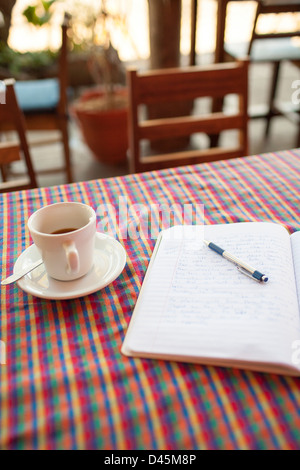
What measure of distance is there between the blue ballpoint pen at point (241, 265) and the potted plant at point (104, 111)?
6.01 feet

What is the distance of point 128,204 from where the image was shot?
2.73 feet

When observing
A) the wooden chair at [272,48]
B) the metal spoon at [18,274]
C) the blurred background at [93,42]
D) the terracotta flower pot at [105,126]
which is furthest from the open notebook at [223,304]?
the terracotta flower pot at [105,126]

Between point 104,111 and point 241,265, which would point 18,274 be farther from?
point 104,111

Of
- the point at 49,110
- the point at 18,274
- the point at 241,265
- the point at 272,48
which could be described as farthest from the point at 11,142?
the point at 272,48

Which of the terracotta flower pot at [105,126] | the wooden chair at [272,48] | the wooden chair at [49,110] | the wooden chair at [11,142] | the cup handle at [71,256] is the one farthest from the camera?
the terracotta flower pot at [105,126]

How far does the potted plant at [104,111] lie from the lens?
87.6 inches

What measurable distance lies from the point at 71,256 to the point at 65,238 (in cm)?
3

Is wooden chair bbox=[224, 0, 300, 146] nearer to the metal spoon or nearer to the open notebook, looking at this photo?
the open notebook

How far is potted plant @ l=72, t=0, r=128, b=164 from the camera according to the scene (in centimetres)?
222

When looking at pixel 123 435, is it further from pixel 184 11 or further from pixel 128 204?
pixel 184 11

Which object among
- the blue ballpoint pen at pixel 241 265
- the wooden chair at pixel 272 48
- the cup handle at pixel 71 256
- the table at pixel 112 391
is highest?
the wooden chair at pixel 272 48

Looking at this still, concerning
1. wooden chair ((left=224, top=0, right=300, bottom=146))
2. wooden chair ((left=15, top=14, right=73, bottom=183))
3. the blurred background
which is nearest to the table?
wooden chair ((left=15, top=14, right=73, bottom=183))

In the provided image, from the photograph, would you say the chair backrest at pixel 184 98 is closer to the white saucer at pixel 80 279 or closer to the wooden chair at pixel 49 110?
the white saucer at pixel 80 279

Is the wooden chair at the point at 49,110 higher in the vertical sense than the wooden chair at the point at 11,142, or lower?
lower
